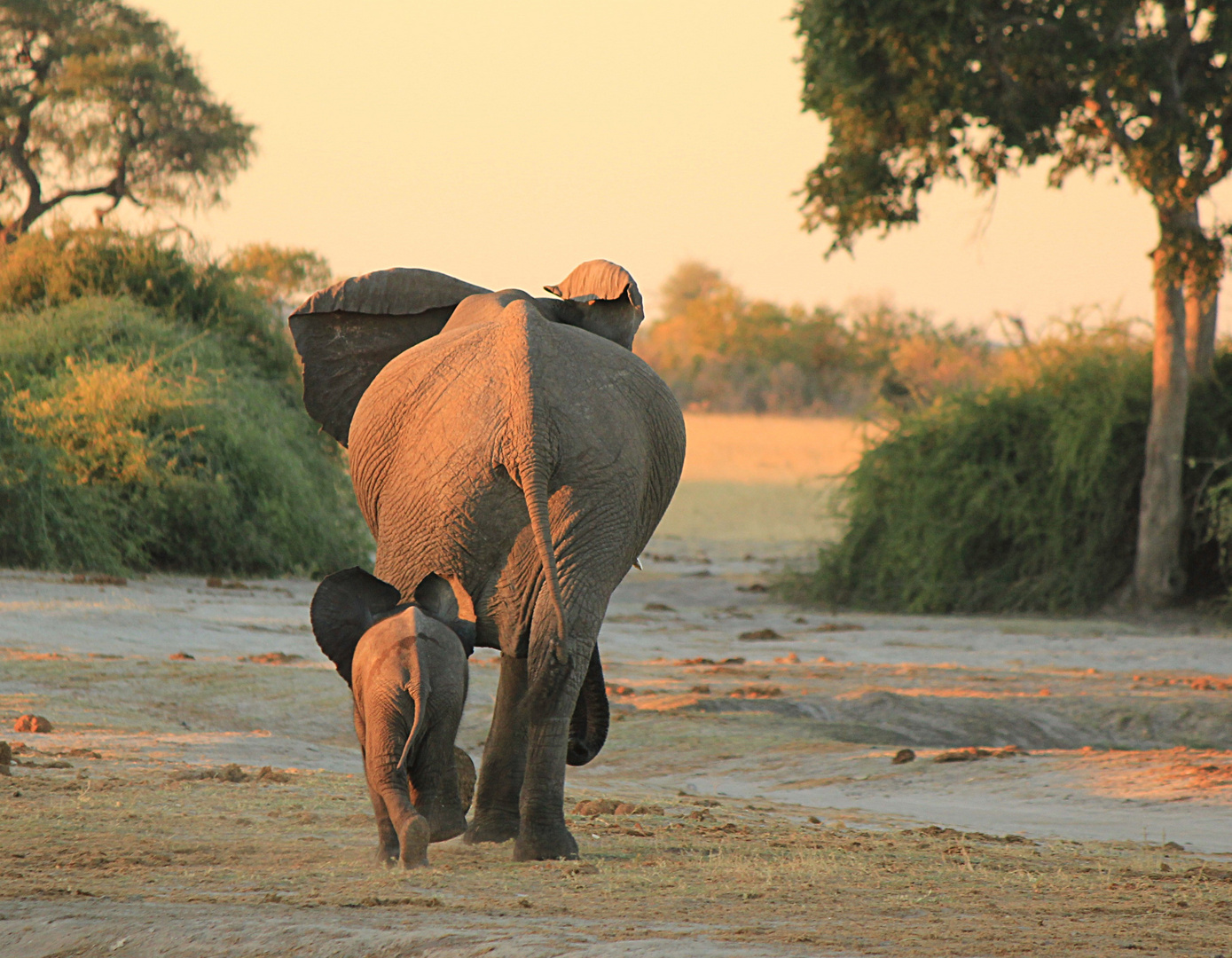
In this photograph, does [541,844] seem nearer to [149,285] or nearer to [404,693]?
[404,693]

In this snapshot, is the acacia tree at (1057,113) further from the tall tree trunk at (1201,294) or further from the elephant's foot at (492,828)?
the elephant's foot at (492,828)

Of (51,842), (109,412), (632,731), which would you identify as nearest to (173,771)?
(51,842)

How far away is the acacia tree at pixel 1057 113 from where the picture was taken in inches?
591

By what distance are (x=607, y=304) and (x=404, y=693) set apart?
5.68 feet

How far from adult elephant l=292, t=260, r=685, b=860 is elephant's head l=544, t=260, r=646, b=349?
0.38m

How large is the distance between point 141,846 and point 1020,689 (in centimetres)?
721

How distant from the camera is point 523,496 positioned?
459 cm

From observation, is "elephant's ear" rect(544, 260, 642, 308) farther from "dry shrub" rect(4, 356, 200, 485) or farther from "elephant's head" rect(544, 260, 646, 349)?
"dry shrub" rect(4, 356, 200, 485)

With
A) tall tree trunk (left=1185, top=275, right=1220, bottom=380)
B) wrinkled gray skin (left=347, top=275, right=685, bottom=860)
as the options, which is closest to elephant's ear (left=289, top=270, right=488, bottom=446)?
wrinkled gray skin (left=347, top=275, right=685, bottom=860)

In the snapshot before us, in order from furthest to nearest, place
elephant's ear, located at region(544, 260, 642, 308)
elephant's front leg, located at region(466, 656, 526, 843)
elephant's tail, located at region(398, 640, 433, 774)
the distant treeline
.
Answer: the distant treeline < elephant's ear, located at region(544, 260, 642, 308) < elephant's front leg, located at region(466, 656, 526, 843) < elephant's tail, located at region(398, 640, 433, 774)

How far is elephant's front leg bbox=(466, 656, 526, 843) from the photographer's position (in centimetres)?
502

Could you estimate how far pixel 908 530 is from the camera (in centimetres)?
1739

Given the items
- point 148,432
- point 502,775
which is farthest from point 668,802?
point 148,432

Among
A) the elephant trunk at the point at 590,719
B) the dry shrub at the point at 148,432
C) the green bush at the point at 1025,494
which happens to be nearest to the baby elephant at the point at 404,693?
the elephant trunk at the point at 590,719
